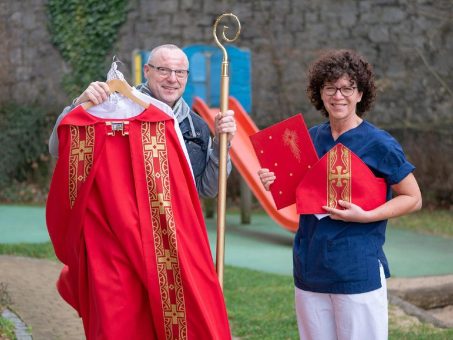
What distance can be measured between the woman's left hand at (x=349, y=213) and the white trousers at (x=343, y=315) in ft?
0.78

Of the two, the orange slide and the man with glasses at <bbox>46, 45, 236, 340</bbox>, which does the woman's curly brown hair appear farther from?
the orange slide

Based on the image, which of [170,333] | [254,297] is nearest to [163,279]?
[170,333]

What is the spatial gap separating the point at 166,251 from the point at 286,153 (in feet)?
1.99

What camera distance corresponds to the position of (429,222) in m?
12.2

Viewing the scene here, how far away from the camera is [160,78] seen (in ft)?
14.7

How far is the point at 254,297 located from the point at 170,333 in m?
3.79

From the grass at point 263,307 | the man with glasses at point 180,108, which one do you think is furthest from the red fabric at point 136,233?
the grass at point 263,307

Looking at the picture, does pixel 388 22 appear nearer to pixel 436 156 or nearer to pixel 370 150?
pixel 436 156

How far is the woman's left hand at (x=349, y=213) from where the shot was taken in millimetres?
3998

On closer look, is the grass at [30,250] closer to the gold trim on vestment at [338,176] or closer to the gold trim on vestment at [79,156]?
the gold trim on vestment at [79,156]

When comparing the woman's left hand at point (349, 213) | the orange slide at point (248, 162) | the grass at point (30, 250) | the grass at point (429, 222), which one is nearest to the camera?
the woman's left hand at point (349, 213)

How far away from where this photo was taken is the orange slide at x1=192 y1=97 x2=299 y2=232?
34.8 ft

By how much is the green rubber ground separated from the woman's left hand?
5251mm

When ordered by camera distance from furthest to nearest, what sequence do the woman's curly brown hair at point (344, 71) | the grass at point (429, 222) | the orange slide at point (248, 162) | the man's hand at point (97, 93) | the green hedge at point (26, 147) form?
the green hedge at point (26, 147) < the grass at point (429, 222) < the orange slide at point (248, 162) < the man's hand at point (97, 93) < the woman's curly brown hair at point (344, 71)
